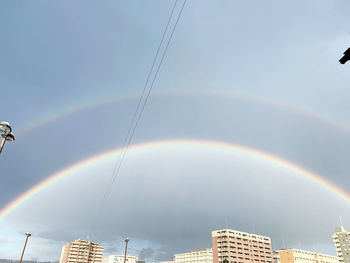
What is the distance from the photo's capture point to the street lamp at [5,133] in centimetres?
1082

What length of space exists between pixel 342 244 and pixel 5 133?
19766 cm

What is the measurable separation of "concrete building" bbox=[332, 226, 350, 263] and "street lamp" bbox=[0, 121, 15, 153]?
19542 centimetres

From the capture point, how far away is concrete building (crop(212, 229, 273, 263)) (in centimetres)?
13988

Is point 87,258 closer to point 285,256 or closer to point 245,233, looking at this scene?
point 245,233

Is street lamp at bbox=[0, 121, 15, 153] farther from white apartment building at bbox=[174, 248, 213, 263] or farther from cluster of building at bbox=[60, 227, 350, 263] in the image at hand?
white apartment building at bbox=[174, 248, 213, 263]

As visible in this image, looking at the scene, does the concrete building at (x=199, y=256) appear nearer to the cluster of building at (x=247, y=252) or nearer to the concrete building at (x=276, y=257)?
the cluster of building at (x=247, y=252)

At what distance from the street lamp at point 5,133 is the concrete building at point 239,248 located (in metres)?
144

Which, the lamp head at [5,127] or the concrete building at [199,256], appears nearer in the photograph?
the lamp head at [5,127]

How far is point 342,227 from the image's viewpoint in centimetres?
17200

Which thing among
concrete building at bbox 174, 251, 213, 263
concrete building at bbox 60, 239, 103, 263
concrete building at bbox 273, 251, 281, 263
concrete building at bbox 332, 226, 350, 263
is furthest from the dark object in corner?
concrete building at bbox 60, 239, 103, 263

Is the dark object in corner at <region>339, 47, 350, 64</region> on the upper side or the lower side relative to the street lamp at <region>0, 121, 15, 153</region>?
upper

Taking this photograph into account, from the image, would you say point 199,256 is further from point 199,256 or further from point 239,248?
point 239,248

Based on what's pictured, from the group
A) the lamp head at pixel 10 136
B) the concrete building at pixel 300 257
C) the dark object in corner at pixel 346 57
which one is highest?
the concrete building at pixel 300 257

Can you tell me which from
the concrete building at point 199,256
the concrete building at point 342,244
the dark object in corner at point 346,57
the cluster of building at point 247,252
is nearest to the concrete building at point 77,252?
the cluster of building at point 247,252
